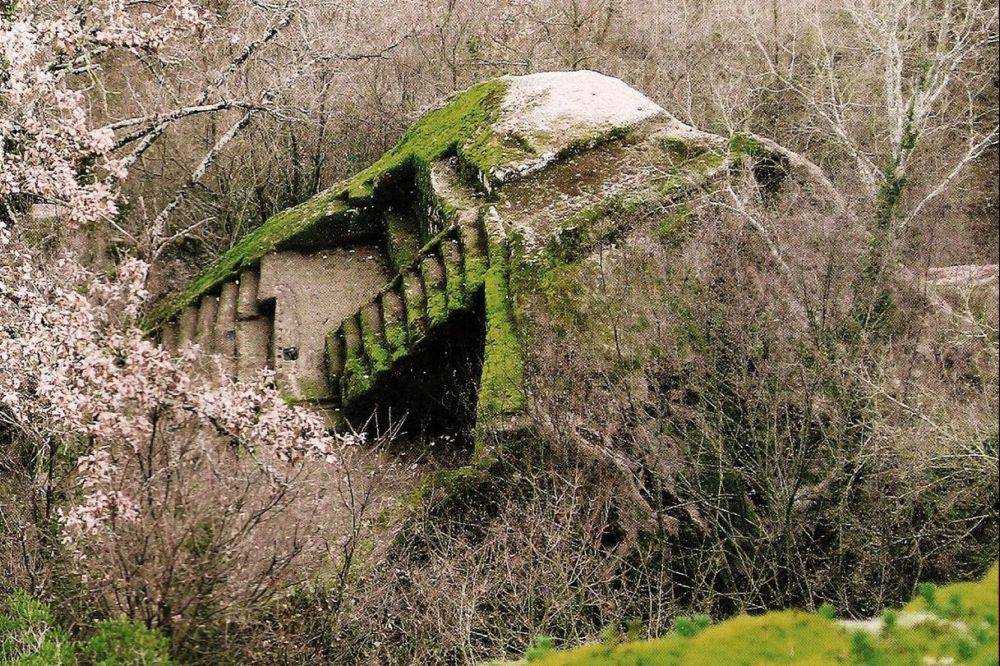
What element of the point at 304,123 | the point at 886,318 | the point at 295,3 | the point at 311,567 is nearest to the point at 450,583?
the point at 311,567

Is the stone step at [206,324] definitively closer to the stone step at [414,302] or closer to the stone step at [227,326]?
the stone step at [227,326]

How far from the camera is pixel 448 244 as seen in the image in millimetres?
11445

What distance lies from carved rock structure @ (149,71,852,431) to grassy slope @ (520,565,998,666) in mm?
6997

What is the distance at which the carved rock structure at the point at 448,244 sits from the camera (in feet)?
Answer: 35.2

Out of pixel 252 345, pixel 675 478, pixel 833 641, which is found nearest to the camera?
pixel 833 641

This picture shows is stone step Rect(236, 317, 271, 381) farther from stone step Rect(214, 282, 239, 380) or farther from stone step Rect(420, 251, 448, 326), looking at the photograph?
stone step Rect(420, 251, 448, 326)

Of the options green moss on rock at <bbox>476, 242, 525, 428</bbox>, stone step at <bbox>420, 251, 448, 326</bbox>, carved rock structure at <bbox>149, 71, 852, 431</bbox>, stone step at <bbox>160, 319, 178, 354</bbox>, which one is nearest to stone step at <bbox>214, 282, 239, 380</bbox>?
carved rock structure at <bbox>149, 71, 852, 431</bbox>

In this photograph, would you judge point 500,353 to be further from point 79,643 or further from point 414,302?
point 79,643

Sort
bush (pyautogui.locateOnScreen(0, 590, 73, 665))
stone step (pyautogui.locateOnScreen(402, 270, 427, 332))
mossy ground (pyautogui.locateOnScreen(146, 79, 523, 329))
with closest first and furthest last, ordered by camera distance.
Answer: bush (pyautogui.locateOnScreen(0, 590, 73, 665)), stone step (pyautogui.locateOnScreen(402, 270, 427, 332)), mossy ground (pyautogui.locateOnScreen(146, 79, 523, 329))

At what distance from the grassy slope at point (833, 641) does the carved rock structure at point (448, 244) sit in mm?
6997

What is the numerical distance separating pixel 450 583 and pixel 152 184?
10.1m

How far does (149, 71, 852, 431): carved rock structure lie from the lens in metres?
10.7

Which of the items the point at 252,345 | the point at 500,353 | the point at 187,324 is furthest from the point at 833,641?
the point at 187,324

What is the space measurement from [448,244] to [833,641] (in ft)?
30.3
